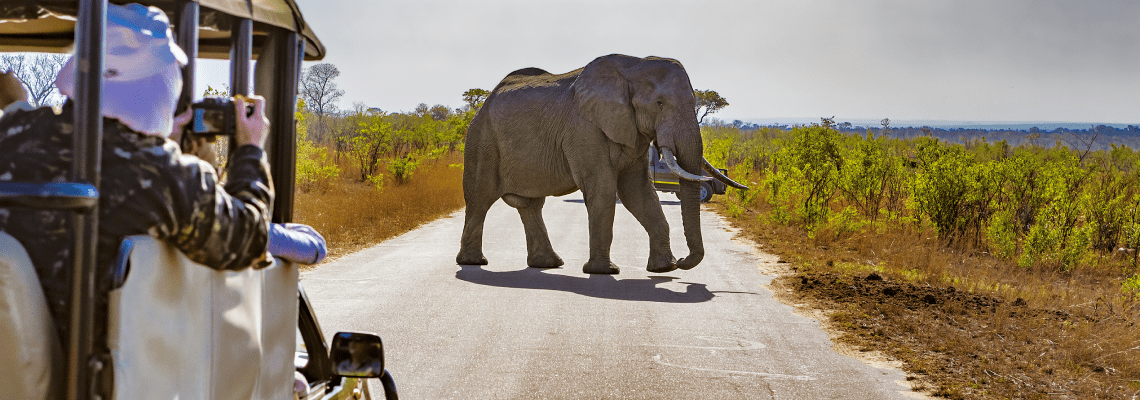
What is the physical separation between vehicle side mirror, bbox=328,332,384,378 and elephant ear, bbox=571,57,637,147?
8.03 meters

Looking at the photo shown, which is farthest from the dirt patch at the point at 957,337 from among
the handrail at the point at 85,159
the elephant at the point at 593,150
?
the handrail at the point at 85,159

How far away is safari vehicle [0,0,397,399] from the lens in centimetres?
189

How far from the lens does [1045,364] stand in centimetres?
641

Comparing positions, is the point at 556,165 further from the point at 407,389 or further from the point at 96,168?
the point at 96,168

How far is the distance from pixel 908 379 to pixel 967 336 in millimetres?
1532

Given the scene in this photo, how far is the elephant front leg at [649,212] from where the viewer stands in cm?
1073

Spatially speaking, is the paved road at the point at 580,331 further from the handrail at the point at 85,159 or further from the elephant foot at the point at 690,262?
the handrail at the point at 85,159

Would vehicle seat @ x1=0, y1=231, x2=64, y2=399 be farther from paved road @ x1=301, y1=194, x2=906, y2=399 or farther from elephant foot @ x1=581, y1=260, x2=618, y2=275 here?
elephant foot @ x1=581, y1=260, x2=618, y2=275

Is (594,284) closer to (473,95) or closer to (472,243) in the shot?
(472,243)

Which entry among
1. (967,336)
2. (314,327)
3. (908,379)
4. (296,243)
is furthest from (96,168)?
(967,336)

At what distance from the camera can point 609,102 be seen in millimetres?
10758

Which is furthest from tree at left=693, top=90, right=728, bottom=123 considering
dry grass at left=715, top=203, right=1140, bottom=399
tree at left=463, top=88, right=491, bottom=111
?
dry grass at left=715, top=203, right=1140, bottom=399

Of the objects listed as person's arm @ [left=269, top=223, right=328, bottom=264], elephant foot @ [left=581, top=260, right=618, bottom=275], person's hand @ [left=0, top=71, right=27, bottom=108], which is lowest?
elephant foot @ [left=581, top=260, right=618, bottom=275]

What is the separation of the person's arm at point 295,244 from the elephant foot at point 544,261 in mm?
8631
